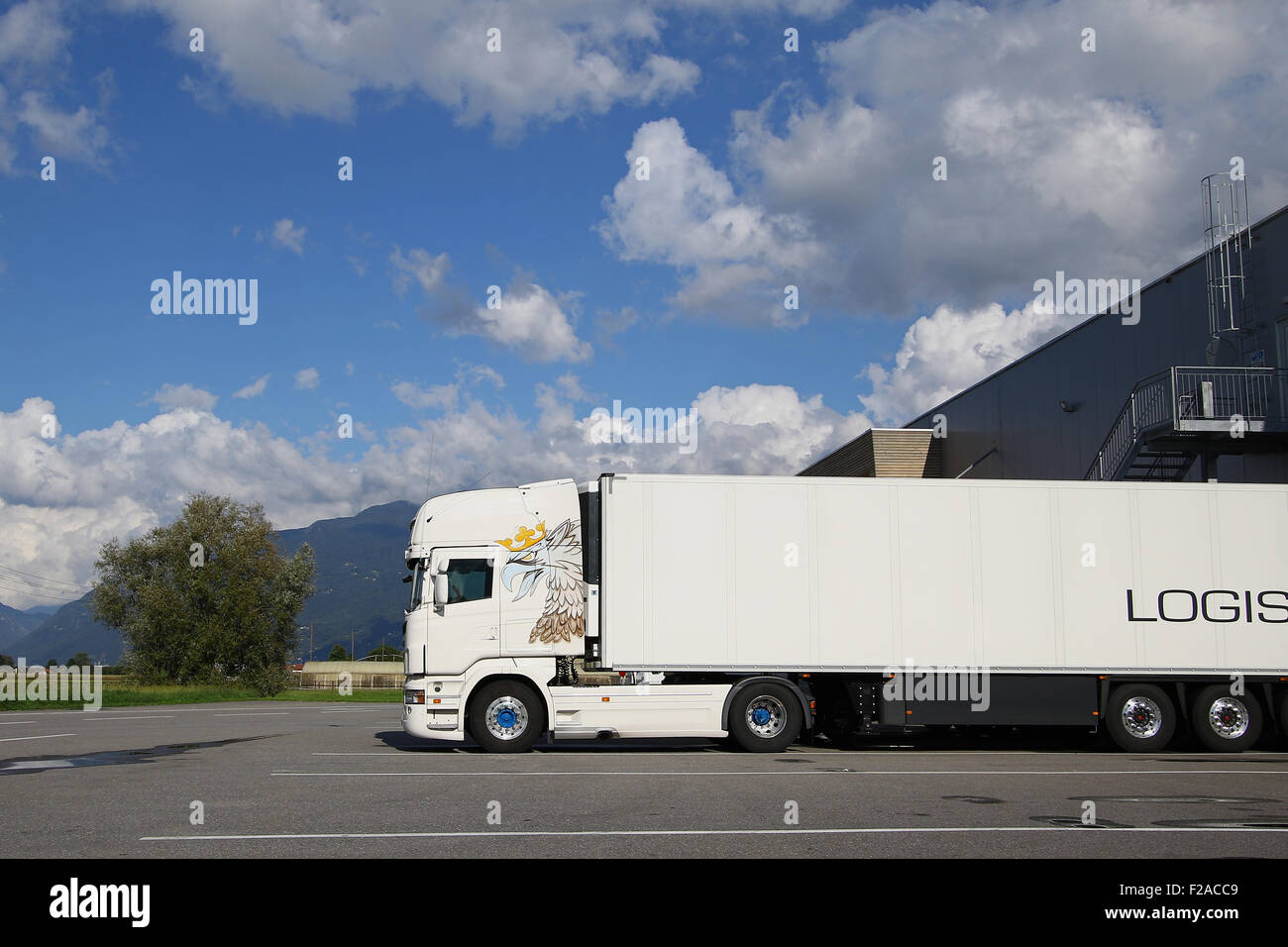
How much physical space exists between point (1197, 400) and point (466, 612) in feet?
48.4

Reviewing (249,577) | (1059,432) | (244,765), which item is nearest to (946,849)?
(244,765)

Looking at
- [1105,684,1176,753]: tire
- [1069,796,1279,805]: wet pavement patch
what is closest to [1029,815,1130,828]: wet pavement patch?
[1069,796,1279,805]: wet pavement patch

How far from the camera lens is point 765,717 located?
15.3m

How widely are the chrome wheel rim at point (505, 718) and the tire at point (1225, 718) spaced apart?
9.86m

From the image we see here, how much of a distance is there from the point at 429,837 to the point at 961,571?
9.98 m

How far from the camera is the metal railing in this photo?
2028 cm

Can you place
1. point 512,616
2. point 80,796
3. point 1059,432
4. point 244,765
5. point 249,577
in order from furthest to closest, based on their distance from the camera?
1. point 249,577
2. point 1059,432
3. point 512,616
4. point 244,765
5. point 80,796

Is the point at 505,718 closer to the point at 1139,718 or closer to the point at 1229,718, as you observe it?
the point at 1139,718

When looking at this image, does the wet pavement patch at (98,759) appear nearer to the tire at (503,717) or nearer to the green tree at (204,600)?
the tire at (503,717)

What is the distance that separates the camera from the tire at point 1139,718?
15633 mm

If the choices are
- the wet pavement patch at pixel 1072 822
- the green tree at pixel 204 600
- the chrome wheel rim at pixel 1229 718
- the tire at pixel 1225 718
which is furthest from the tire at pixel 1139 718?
the green tree at pixel 204 600

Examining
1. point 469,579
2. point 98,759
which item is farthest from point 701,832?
point 98,759

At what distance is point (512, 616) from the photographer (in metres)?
15.2
